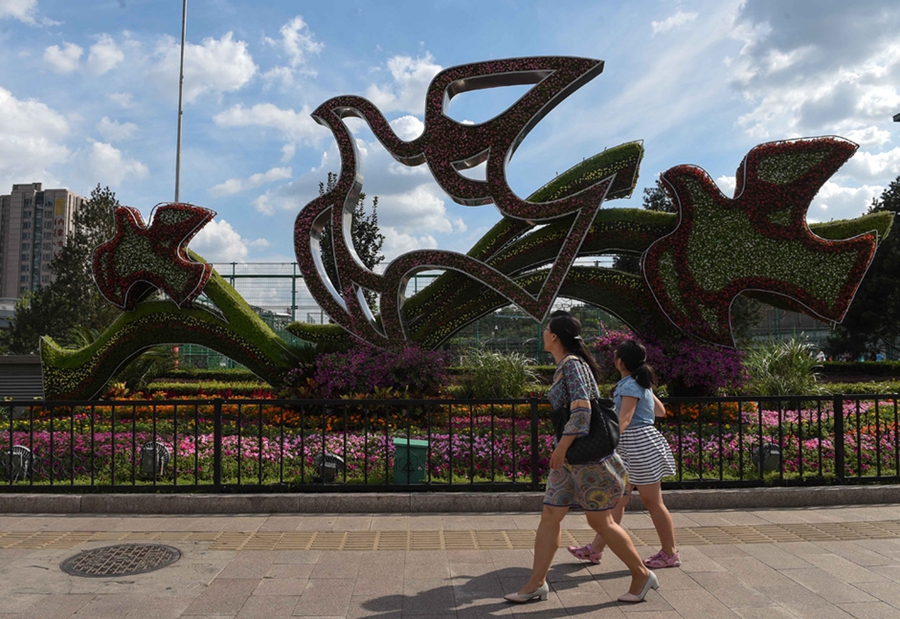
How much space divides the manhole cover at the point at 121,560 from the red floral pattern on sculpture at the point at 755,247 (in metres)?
8.78

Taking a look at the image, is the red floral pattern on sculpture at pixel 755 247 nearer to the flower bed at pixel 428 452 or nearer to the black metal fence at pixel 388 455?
the flower bed at pixel 428 452

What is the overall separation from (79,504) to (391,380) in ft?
17.6

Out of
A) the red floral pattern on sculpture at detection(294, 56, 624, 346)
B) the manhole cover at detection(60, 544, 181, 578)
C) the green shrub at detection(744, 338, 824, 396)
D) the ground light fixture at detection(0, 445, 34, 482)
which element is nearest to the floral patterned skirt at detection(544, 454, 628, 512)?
the manhole cover at detection(60, 544, 181, 578)

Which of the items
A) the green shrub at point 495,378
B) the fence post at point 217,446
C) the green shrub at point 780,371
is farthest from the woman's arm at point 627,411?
the green shrub at point 780,371

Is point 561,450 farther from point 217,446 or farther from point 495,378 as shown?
point 495,378

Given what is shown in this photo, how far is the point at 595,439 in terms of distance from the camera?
146 inches

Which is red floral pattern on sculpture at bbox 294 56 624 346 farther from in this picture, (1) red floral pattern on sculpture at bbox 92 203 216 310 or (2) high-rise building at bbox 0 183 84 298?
(2) high-rise building at bbox 0 183 84 298

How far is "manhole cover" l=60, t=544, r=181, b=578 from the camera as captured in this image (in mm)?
Answer: 4379

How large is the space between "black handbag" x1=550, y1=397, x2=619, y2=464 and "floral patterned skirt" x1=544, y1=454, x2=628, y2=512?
0.07 meters

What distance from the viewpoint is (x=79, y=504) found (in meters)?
6.05

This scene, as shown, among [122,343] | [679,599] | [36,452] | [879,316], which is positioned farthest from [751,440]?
[879,316]

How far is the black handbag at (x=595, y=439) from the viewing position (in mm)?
3705

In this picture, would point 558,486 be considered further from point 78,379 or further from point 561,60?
point 78,379

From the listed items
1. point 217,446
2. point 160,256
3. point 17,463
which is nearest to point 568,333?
point 217,446
